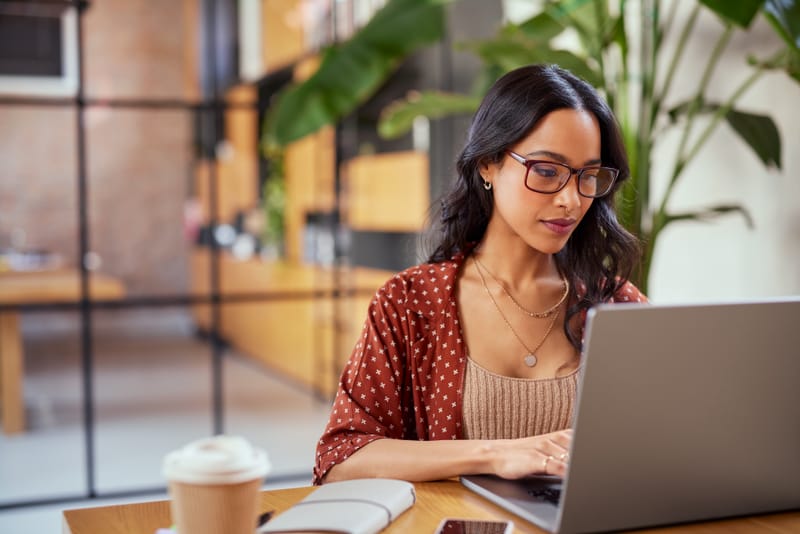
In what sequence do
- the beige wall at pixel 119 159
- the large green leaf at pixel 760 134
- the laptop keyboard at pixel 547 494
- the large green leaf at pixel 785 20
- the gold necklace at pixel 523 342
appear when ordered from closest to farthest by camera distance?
1. the laptop keyboard at pixel 547 494
2. the gold necklace at pixel 523 342
3. the large green leaf at pixel 785 20
4. the large green leaf at pixel 760 134
5. the beige wall at pixel 119 159

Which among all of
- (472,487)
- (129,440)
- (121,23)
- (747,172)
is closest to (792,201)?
(747,172)

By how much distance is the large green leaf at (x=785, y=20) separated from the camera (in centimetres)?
233

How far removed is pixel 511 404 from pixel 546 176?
0.39 metres

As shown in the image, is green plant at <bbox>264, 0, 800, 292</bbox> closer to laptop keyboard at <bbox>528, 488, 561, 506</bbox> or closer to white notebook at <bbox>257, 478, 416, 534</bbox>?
laptop keyboard at <bbox>528, 488, 561, 506</bbox>

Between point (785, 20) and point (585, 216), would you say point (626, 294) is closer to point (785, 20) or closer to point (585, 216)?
point (585, 216)

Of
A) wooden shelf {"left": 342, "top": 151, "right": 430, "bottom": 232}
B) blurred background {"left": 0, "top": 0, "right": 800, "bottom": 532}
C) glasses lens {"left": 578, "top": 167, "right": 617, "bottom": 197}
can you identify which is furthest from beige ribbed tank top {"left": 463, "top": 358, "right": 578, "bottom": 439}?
wooden shelf {"left": 342, "top": 151, "right": 430, "bottom": 232}

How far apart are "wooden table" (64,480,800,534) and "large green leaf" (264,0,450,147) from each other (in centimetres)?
227

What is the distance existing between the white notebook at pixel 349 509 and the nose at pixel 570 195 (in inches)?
21.2

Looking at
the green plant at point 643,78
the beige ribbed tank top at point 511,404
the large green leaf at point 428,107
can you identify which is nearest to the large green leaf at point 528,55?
the green plant at point 643,78

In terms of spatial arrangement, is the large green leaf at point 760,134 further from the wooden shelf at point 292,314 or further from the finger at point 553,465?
the wooden shelf at point 292,314

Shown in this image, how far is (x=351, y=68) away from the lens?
3.53 m

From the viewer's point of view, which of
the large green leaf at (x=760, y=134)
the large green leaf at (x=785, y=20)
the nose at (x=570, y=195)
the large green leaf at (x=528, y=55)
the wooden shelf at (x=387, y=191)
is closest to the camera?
the nose at (x=570, y=195)

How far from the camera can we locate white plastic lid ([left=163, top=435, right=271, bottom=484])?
100 centimetres

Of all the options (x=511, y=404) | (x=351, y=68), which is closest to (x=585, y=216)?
(x=511, y=404)
